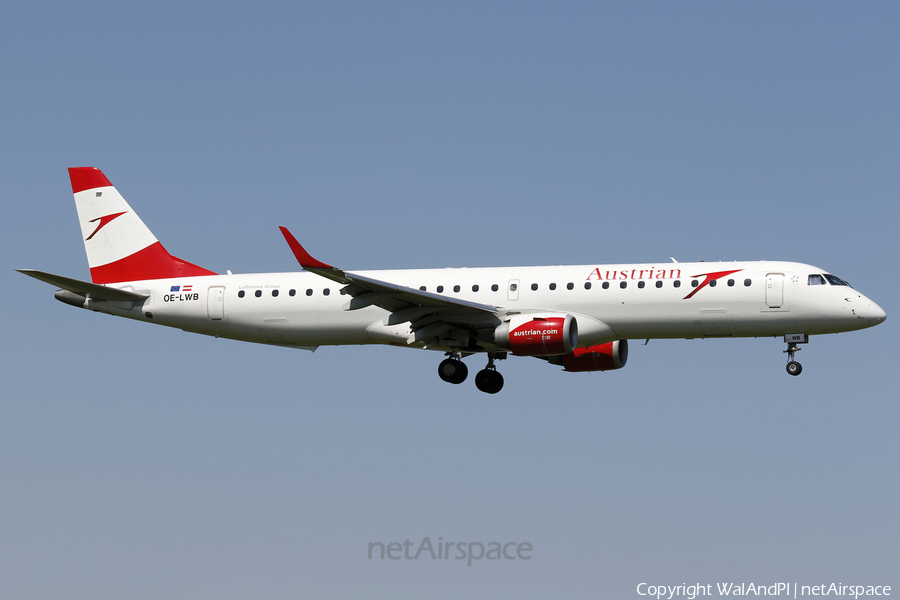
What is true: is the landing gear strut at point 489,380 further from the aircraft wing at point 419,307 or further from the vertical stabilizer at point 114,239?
the vertical stabilizer at point 114,239

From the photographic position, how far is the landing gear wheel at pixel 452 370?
37.5 meters

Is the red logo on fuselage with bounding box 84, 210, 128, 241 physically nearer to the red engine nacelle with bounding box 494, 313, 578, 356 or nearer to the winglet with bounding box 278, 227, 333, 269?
the winglet with bounding box 278, 227, 333, 269

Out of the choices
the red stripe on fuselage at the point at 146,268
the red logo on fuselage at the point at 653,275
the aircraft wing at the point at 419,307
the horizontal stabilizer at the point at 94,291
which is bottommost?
the aircraft wing at the point at 419,307

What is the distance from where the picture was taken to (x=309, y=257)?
3059cm

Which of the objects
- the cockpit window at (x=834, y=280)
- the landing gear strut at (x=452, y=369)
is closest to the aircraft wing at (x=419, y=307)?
the landing gear strut at (x=452, y=369)

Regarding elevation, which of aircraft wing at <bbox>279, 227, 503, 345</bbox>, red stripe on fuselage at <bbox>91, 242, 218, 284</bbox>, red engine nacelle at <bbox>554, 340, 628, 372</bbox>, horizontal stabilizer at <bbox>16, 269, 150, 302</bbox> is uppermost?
red stripe on fuselage at <bbox>91, 242, 218, 284</bbox>

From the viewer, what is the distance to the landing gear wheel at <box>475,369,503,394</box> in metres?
38.5

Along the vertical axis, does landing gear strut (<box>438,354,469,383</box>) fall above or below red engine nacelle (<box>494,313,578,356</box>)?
below

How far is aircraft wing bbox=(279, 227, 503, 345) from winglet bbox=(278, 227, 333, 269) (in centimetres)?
139

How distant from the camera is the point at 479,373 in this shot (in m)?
38.8

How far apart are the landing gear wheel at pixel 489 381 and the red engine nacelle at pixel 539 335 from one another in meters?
3.65

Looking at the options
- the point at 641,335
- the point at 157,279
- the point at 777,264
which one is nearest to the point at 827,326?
the point at 777,264

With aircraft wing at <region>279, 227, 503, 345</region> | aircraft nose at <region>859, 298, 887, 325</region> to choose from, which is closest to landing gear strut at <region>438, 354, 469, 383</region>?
aircraft wing at <region>279, 227, 503, 345</region>

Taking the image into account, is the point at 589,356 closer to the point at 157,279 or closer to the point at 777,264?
the point at 777,264
